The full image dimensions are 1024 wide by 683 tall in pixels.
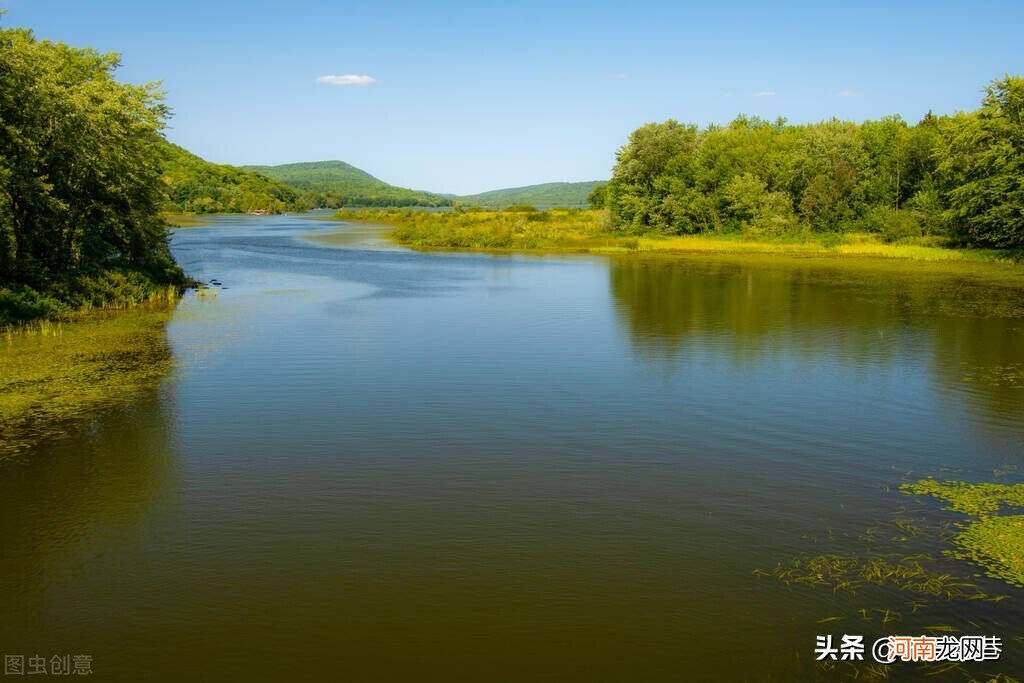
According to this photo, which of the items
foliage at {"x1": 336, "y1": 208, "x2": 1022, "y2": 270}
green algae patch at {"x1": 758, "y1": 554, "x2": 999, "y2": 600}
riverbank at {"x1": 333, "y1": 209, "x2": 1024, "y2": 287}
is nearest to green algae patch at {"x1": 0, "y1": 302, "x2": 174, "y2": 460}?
green algae patch at {"x1": 758, "y1": 554, "x2": 999, "y2": 600}

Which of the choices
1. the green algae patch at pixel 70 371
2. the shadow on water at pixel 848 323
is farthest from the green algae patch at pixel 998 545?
the green algae patch at pixel 70 371

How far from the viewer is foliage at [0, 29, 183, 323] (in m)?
32.1

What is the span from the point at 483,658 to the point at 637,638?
2.11 meters

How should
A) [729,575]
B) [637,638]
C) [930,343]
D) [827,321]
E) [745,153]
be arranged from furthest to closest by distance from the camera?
[745,153]
[827,321]
[930,343]
[729,575]
[637,638]

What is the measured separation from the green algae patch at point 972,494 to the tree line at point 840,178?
56103 mm

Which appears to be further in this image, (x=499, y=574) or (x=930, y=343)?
(x=930, y=343)

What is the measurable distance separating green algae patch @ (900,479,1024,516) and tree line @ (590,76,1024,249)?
56103 mm

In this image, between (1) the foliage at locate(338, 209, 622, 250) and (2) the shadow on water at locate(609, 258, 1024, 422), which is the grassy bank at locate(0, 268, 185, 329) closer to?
(2) the shadow on water at locate(609, 258, 1024, 422)

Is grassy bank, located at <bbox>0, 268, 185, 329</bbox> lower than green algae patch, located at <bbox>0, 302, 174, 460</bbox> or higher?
higher

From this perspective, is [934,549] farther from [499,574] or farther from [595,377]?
[595,377]

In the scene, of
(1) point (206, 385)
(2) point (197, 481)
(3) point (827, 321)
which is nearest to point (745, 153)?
(3) point (827, 321)

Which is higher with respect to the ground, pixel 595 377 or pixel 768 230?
pixel 768 230

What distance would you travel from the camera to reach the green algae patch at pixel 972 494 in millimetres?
13688

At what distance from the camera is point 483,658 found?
9508 millimetres
